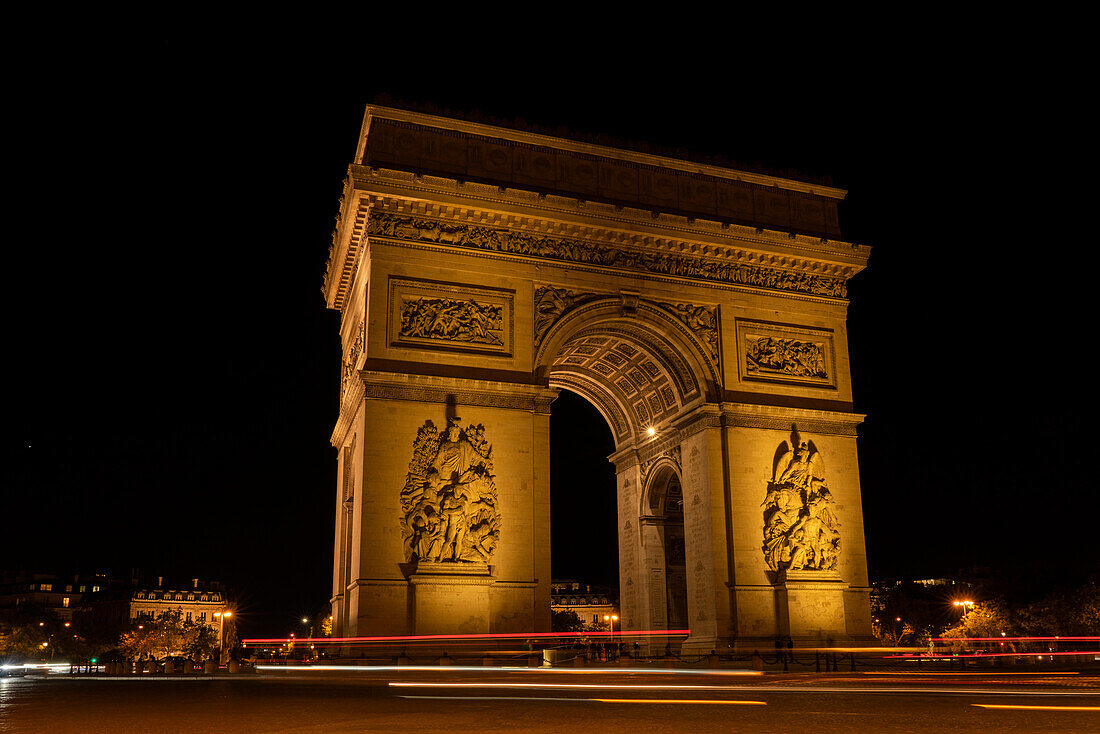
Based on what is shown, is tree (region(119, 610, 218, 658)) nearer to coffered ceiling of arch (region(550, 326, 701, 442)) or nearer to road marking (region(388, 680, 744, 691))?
coffered ceiling of arch (region(550, 326, 701, 442))

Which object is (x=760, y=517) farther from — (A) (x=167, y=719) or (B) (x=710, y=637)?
(A) (x=167, y=719)

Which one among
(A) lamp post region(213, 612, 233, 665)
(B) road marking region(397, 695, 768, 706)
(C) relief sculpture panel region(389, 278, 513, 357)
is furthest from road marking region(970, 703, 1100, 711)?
(A) lamp post region(213, 612, 233, 665)

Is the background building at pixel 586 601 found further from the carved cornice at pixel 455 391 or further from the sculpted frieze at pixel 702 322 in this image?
the carved cornice at pixel 455 391

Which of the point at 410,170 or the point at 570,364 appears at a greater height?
the point at 410,170

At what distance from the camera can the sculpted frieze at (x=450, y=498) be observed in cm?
2372

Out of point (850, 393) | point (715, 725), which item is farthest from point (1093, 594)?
point (715, 725)


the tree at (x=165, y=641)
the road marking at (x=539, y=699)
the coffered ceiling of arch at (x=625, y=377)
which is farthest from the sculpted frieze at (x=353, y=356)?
the tree at (x=165, y=641)

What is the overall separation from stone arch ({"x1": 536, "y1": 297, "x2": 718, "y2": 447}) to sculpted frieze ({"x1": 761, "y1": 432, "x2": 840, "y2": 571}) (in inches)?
125

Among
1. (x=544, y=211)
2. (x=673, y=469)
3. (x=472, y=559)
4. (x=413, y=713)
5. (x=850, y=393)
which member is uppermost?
(x=544, y=211)

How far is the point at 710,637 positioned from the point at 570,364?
35.0 feet

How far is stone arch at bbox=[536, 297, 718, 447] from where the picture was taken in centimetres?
Result: 2748

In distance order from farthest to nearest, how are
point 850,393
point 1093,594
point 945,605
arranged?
1. point 945,605
2. point 1093,594
3. point 850,393

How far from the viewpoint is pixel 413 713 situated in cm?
1026

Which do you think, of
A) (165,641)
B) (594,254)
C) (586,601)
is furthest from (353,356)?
(586,601)
